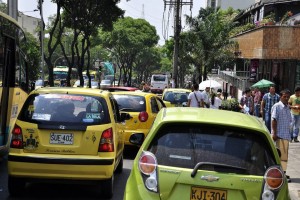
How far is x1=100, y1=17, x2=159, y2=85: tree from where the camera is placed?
60.1 metres

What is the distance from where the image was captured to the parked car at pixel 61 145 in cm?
668

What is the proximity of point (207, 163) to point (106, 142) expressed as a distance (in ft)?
9.29

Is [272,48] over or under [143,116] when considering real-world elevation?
over

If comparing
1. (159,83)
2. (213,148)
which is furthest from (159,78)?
(213,148)

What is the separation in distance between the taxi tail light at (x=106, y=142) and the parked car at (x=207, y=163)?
2305mm

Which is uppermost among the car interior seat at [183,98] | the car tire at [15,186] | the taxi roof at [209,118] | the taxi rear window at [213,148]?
the taxi roof at [209,118]

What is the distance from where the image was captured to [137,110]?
11.2 m

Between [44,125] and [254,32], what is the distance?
18432 mm

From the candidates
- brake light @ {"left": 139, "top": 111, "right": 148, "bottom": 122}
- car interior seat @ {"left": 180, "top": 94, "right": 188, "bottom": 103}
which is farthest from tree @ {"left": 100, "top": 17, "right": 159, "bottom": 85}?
brake light @ {"left": 139, "top": 111, "right": 148, "bottom": 122}

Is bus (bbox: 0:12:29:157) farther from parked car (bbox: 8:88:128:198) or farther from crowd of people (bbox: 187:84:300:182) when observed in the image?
crowd of people (bbox: 187:84:300:182)

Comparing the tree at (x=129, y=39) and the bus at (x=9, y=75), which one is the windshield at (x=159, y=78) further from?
the bus at (x=9, y=75)

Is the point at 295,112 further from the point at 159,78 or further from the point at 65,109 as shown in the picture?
the point at 159,78

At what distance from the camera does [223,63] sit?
35562 mm

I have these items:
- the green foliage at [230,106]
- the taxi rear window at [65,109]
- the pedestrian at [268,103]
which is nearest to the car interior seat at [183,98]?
the green foliage at [230,106]
